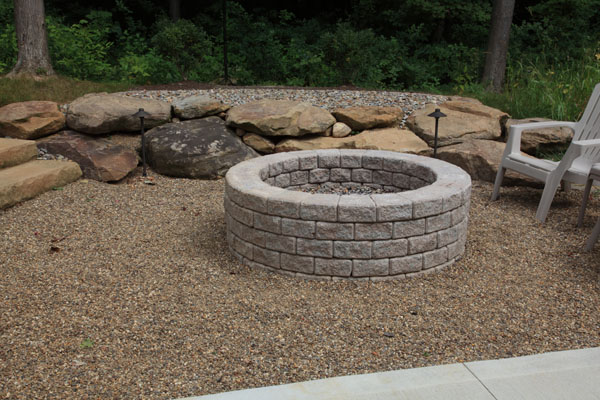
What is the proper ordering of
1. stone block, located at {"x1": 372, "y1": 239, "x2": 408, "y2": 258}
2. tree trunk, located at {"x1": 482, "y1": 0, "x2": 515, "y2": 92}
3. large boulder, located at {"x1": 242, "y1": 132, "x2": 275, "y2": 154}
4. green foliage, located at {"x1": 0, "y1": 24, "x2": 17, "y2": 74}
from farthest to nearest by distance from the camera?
1. tree trunk, located at {"x1": 482, "y1": 0, "x2": 515, "y2": 92}
2. green foliage, located at {"x1": 0, "y1": 24, "x2": 17, "y2": 74}
3. large boulder, located at {"x1": 242, "y1": 132, "x2": 275, "y2": 154}
4. stone block, located at {"x1": 372, "y1": 239, "x2": 408, "y2": 258}

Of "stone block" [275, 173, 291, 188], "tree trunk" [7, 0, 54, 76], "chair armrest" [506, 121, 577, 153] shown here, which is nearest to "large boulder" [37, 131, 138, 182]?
"stone block" [275, 173, 291, 188]

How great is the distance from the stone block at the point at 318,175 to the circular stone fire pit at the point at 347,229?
35.4 inches

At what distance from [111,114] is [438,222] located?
4.21 meters

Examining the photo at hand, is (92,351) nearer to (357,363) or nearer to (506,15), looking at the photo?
(357,363)

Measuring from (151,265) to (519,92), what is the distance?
617 cm

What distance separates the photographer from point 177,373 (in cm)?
258

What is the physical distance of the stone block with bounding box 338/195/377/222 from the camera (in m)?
3.33

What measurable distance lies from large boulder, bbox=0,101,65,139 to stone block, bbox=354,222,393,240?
4271mm

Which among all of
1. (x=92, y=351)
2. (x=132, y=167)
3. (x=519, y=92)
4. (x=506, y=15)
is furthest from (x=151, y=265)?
(x=506, y=15)

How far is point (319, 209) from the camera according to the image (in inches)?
132

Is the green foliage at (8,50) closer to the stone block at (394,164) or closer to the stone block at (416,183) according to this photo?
the stone block at (394,164)

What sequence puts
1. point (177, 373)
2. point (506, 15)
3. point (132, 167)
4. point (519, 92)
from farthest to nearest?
point (506, 15) < point (519, 92) < point (132, 167) < point (177, 373)

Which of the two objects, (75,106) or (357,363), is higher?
(75,106)

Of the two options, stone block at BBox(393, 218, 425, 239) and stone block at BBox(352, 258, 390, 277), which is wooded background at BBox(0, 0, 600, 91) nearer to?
stone block at BBox(393, 218, 425, 239)
